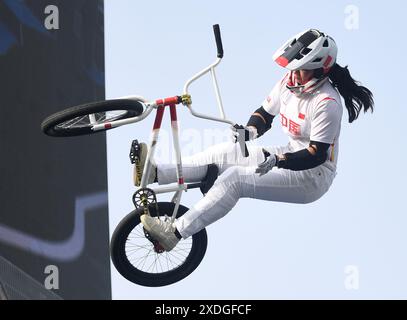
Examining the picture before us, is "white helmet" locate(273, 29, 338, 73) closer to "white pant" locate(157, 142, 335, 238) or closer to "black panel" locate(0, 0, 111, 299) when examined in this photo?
"white pant" locate(157, 142, 335, 238)

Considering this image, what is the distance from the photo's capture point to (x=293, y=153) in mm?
9930

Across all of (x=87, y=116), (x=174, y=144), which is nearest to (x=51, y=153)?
(x=87, y=116)

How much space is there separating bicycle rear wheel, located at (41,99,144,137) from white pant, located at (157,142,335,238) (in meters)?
0.78

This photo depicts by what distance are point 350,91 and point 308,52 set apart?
0.80m

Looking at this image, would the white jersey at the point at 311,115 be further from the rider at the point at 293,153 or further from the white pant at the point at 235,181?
the white pant at the point at 235,181

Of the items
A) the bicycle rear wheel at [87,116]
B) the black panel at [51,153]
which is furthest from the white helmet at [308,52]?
the black panel at [51,153]

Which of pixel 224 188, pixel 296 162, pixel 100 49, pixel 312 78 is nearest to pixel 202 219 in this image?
pixel 224 188

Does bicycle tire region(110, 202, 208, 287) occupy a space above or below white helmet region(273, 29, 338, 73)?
below

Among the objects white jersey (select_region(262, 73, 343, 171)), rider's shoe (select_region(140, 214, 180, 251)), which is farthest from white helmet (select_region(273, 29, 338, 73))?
rider's shoe (select_region(140, 214, 180, 251))

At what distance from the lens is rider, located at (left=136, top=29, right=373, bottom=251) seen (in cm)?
1001

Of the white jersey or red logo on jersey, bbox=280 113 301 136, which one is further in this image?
red logo on jersey, bbox=280 113 301 136

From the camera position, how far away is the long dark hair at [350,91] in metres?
10.4

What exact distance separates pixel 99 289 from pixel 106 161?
2643mm

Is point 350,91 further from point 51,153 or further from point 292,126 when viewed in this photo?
point 51,153
